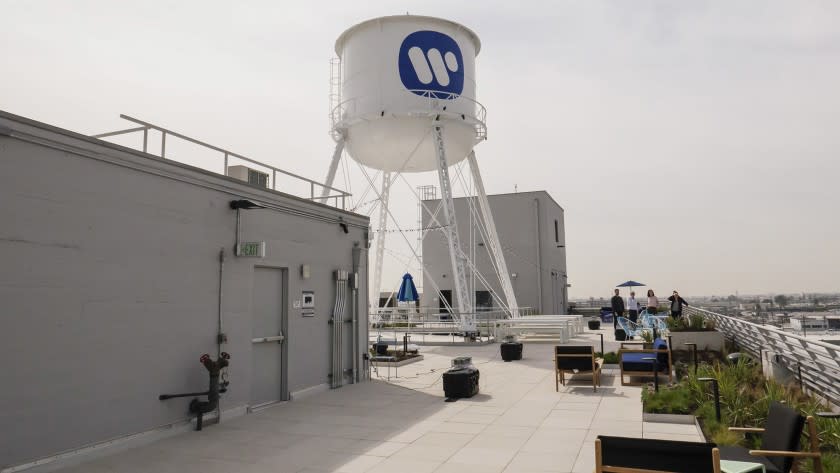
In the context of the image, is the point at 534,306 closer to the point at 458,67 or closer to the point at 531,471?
the point at 458,67

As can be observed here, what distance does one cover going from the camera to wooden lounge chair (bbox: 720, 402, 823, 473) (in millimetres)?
4508

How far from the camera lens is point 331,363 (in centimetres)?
1139

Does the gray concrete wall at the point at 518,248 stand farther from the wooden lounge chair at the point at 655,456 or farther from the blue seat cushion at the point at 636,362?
the wooden lounge chair at the point at 655,456

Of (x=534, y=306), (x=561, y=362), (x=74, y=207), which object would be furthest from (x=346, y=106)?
(x=534, y=306)

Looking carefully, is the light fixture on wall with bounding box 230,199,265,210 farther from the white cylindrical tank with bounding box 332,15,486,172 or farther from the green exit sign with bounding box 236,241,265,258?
the white cylindrical tank with bounding box 332,15,486,172

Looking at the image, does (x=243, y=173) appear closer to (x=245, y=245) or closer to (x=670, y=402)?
(x=245, y=245)

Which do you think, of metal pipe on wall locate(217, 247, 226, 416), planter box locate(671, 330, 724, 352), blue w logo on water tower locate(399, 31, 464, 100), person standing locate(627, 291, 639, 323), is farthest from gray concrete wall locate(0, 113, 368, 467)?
person standing locate(627, 291, 639, 323)

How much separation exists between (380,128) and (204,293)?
38.9 ft

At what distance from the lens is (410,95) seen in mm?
18578

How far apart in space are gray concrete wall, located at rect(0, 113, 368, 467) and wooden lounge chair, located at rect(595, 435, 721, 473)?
5.85 meters

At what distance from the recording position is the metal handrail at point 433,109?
18625 mm

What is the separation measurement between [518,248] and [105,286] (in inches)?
1162

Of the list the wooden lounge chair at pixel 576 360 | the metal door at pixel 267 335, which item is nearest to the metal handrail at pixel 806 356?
the wooden lounge chair at pixel 576 360

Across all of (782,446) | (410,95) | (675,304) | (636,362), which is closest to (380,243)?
(410,95)
